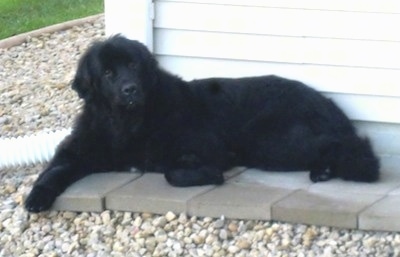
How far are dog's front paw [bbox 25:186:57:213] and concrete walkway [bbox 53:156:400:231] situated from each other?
2.0 inches

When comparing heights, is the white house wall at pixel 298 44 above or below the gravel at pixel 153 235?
above

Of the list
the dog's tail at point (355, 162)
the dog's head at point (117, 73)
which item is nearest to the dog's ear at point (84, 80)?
the dog's head at point (117, 73)

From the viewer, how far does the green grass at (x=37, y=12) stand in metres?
11.2

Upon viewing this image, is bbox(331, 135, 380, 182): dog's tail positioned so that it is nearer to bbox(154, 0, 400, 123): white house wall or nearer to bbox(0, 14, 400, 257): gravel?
bbox(154, 0, 400, 123): white house wall

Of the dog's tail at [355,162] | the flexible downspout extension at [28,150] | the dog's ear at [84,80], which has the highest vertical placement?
the dog's ear at [84,80]

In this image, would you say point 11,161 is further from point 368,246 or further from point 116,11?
point 368,246

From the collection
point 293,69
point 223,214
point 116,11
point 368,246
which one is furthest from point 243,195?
point 116,11

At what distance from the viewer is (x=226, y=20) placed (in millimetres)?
7117

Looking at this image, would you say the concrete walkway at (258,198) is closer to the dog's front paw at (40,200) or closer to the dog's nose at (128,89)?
the dog's front paw at (40,200)

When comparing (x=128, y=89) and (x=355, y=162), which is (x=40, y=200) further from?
(x=355, y=162)

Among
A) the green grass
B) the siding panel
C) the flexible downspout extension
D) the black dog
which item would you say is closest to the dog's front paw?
the black dog

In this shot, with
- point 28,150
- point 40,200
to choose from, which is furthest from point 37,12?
point 40,200

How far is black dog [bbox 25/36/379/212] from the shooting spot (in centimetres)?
634

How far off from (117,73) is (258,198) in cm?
107
